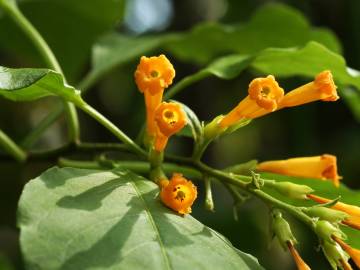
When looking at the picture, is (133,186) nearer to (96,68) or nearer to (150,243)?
(150,243)

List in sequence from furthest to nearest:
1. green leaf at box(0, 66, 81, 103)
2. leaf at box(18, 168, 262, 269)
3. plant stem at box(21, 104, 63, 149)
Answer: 1. plant stem at box(21, 104, 63, 149)
2. green leaf at box(0, 66, 81, 103)
3. leaf at box(18, 168, 262, 269)

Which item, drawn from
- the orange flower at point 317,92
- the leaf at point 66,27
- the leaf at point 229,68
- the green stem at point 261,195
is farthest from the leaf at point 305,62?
the leaf at point 66,27

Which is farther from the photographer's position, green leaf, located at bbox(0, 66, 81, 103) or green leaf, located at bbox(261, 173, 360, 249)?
green leaf, located at bbox(261, 173, 360, 249)

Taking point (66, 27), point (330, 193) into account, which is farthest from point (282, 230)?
point (66, 27)

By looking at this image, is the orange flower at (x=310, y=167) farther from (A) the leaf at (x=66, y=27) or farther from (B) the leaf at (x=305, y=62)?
(A) the leaf at (x=66, y=27)

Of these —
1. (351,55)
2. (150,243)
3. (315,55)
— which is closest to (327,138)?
(351,55)

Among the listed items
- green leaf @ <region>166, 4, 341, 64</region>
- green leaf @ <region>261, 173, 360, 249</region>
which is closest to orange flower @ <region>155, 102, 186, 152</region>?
green leaf @ <region>261, 173, 360, 249</region>

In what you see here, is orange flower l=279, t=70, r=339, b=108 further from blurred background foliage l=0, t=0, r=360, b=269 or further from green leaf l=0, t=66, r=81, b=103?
blurred background foliage l=0, t=0, r=360, b=269
